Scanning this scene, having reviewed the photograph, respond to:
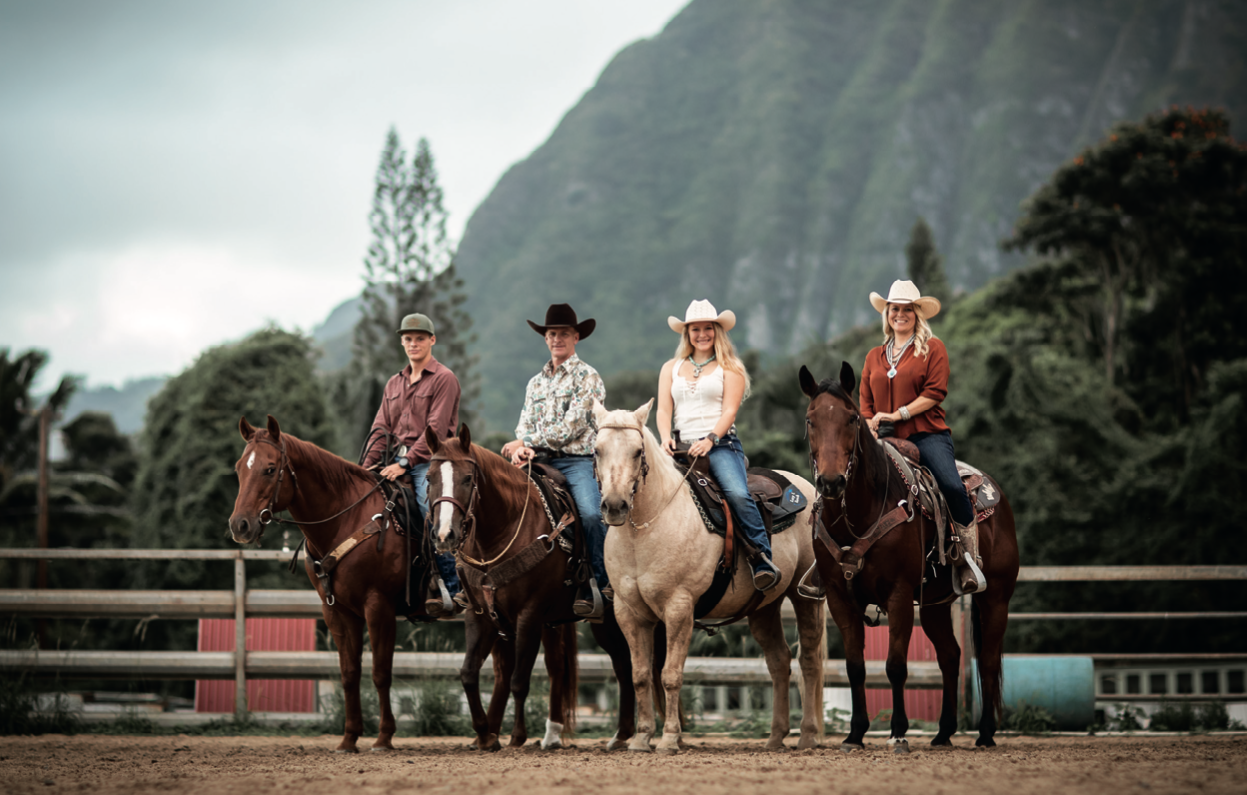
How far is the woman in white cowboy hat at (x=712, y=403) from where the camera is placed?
23.6ft

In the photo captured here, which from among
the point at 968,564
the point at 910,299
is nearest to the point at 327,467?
the point at 910,299

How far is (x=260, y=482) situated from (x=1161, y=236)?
98.0ft

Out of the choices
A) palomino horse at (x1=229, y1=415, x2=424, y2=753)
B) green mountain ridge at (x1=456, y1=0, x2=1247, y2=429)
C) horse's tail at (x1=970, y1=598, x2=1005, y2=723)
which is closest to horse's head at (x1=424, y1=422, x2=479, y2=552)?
palomino horse at (x1=229, y1=415, x2=424, y2=753)

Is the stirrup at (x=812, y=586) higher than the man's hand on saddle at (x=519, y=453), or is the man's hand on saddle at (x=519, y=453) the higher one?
the man's hand on saddle at (x=519, y=453)

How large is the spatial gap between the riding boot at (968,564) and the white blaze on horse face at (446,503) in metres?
3.45

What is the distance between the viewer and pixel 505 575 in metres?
7.18

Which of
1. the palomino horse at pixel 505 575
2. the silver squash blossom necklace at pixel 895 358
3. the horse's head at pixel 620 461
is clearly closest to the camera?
the horse's head at pixel 620 461

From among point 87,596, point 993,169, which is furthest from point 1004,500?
point 993,169

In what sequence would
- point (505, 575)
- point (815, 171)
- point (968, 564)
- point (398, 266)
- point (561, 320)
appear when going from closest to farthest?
point (968, 564) < point (505, 575) < point (561, 320) < point (398, 266) < point (815, 171)

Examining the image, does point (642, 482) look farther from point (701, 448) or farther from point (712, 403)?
point (712, 403)

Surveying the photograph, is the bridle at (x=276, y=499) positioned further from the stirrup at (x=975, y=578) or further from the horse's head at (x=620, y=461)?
the stirrup at (x=975, y=578)

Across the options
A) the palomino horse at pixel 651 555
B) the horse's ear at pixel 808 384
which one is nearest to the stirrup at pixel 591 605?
the palomino horse at pixel 651 555

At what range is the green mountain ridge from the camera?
136875 mm

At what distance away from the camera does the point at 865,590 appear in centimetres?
684
